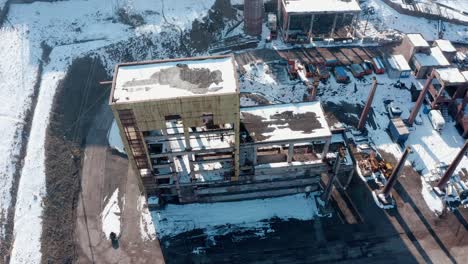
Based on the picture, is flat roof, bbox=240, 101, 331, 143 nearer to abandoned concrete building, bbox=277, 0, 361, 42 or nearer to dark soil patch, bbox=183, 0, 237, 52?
abandoned concrete building, bbox=277, 0, 361, 42

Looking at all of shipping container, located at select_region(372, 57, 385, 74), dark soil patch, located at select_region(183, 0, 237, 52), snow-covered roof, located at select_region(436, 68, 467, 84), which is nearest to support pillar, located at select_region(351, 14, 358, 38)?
shipping container, located at select_region(372, 57, 385, 74)

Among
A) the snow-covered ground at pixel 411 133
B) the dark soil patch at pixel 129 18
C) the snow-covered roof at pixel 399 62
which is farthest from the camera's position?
the dark soil patch at pixel 129 18

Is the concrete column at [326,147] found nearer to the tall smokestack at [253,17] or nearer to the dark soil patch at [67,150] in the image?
the dark soil patch at [67,150]

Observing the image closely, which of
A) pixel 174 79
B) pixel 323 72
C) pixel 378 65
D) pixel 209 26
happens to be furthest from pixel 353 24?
pixel 174 79

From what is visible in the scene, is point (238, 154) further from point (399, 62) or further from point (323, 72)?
point (399, 62)

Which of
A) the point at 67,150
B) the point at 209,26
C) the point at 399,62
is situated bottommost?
the point at 67,150

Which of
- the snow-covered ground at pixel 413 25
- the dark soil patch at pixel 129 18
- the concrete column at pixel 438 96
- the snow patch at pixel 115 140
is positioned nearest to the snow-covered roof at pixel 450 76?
the concrete column at pixel 438 96
